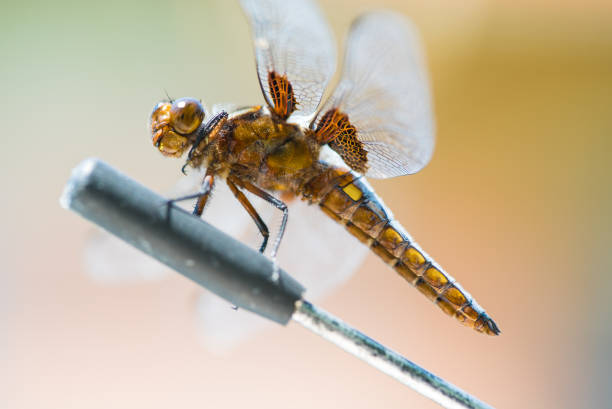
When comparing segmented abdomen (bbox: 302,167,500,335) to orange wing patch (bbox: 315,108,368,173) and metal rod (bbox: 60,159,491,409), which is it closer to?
orange wing patch (bbox: 315,108,368,173)

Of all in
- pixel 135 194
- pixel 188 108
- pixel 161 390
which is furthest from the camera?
pixel 161 390

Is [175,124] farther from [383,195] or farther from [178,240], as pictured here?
[383,195]

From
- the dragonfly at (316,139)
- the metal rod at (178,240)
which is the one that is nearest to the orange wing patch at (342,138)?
the dragonfly at (316,139)

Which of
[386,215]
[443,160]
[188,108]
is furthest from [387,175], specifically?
[443,160]

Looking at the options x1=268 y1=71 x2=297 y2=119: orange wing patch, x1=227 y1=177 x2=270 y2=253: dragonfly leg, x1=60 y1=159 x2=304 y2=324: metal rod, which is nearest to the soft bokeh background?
x1=227 y1=177 x2=270 y2=253: dragonfly leg

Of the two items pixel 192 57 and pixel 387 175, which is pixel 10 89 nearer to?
pixel 192 57
